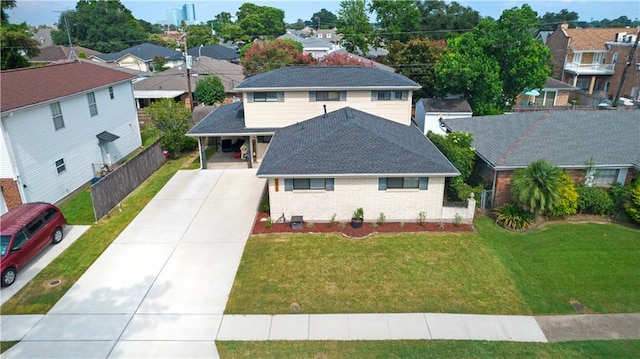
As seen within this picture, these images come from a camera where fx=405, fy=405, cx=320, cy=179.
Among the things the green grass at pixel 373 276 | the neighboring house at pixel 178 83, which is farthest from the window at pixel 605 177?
the neighboring house at pixel 178 83

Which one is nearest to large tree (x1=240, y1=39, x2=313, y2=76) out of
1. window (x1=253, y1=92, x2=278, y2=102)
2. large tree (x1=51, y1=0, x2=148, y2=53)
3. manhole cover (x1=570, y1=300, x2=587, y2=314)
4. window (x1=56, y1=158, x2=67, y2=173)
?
window (x1=253, y1=92, x2=278, y2=102)

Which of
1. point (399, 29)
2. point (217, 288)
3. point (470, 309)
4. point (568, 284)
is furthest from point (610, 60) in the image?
point (217, 288)

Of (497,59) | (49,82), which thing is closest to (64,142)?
(49,82)

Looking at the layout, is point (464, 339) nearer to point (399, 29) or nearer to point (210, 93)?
point (210, 93)

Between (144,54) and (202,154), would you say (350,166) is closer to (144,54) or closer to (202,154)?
(202,154)

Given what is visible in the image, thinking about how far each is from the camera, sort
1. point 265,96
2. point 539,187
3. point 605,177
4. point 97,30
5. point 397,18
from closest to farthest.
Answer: point 539,187 < point 605,177 < point 265,96 < point 397,18 < point 97,30
